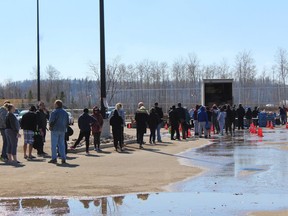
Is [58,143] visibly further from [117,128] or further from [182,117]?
[182,117]

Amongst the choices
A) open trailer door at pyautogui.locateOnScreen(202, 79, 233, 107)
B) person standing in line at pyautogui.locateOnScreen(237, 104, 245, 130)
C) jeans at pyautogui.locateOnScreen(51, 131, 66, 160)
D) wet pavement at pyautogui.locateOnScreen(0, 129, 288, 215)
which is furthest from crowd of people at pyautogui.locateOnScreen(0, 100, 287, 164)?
open trailer door at pyautogui.locateOnScreen(202, 79, 233, 107)

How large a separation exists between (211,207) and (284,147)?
11.8m

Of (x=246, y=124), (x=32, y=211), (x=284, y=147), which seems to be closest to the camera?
(x=32, y=211)

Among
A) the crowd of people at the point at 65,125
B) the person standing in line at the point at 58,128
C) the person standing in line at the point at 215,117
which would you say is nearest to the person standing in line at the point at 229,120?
the person standing in line at the point at 215,117

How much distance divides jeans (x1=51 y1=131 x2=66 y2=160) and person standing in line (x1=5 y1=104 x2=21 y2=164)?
1028mm

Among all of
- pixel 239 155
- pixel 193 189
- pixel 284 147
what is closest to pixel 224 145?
pixel 284 147

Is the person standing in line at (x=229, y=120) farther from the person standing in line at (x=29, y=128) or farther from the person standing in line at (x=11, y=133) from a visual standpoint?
the person standing in line at (x=11, y=133)

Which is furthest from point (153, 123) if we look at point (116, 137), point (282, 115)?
point (282, 115)

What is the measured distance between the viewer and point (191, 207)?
900 centimetres

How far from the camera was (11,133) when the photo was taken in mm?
16000

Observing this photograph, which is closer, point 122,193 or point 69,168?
point 122,193

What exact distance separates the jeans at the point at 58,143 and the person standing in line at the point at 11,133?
1.03m

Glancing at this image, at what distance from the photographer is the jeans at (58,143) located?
15680 millimetres

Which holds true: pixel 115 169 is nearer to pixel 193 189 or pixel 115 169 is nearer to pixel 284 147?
pixel 193 189
